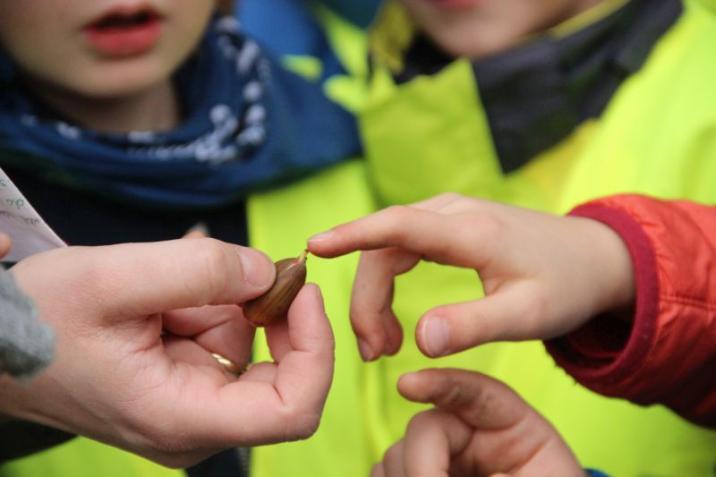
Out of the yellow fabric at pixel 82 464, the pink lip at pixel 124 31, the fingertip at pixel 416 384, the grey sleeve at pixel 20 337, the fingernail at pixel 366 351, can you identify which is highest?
the grey sleeve at pixel 20 337

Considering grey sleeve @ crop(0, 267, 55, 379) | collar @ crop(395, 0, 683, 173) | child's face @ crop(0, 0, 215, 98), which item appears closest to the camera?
grey sleeve @ crop(0, 267, 55, 379)

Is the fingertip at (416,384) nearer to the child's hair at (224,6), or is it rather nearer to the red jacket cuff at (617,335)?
the red jacket cuff at (617,335)

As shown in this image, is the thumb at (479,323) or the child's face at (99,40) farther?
the child's face at (99,40)

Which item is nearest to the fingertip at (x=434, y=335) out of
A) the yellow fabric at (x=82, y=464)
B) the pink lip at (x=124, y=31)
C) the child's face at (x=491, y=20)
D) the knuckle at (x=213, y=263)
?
the knuckle at (x=213, y=263)

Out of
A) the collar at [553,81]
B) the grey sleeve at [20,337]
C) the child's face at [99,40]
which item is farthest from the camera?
the collar at [553,81]

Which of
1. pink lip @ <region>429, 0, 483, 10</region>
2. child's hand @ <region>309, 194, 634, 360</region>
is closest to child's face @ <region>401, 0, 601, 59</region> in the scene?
pink lip @ <region>429, 0, 483, 10</region>

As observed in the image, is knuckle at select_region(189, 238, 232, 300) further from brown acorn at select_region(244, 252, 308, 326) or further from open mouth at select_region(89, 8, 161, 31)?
open mouth at select_region(89, 8, 161, 31)
